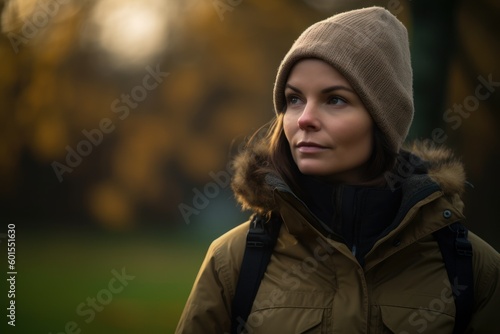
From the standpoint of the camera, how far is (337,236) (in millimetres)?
2162

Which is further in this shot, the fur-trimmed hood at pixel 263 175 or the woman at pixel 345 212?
the fur-trimmed hood at pixel 263 175

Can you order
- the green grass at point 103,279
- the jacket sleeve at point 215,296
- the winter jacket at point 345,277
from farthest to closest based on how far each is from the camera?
the green grass at point 103,279 → the jacket sleeve at point 215,296 → the winter jacket at point 345,277

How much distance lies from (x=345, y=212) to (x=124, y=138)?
4784 mm

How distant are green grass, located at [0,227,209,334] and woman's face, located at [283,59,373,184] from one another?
3.76 m

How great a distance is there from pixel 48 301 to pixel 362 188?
4.52m

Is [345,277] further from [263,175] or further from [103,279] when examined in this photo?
[103,279]

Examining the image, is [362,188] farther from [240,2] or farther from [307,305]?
[240,2]

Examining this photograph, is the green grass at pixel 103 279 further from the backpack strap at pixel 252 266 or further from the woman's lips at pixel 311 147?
the woman's lips at pixel 311 147

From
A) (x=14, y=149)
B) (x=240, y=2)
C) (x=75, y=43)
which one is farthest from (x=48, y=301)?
(x=240, y=2)

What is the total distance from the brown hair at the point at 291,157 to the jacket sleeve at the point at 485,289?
17.5 inches

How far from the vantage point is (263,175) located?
230 cm

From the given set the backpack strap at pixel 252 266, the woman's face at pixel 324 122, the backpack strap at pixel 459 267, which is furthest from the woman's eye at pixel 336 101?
the backpack strap at pixel 459 267

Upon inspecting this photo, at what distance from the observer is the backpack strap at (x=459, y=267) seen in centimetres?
213

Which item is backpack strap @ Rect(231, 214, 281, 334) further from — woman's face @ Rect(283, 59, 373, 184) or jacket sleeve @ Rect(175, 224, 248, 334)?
woman's face @ Rect(283, 59, 373, 184)
